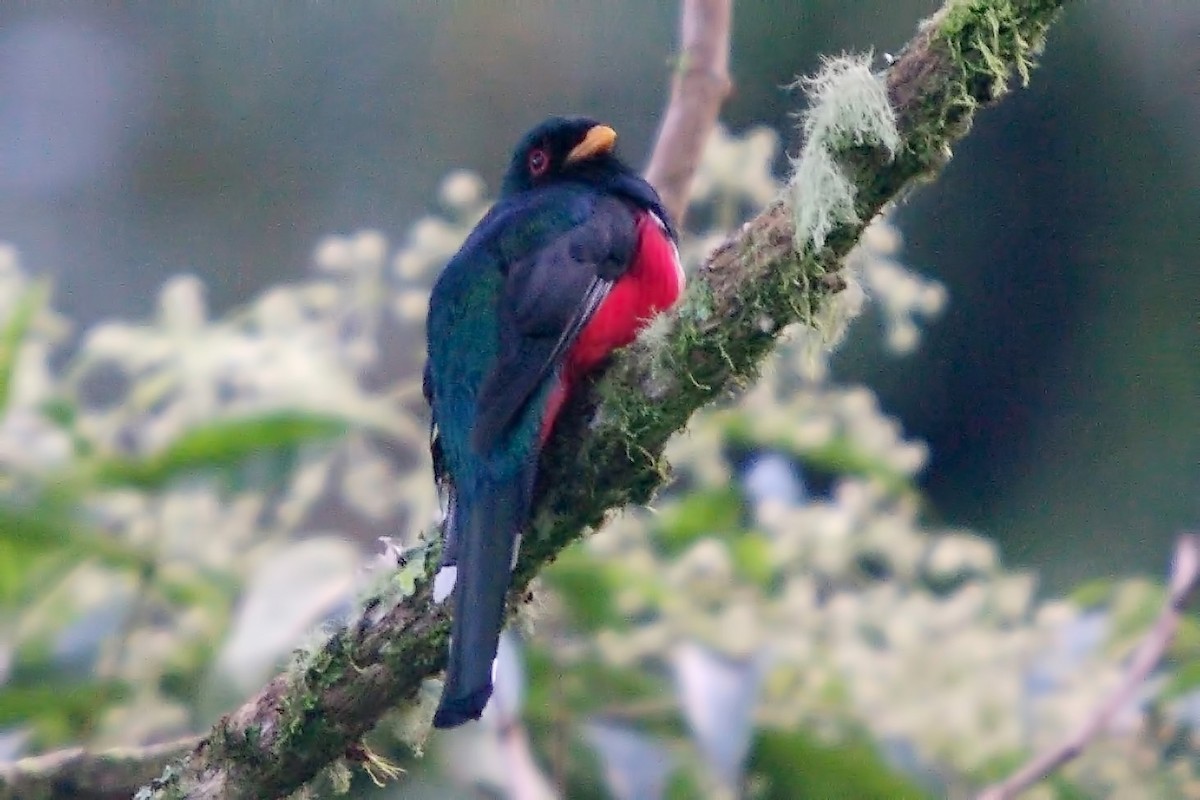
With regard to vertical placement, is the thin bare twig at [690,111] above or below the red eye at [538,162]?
above

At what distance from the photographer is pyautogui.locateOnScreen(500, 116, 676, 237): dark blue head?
241cm

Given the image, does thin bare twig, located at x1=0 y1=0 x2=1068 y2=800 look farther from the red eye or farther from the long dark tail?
the red eye

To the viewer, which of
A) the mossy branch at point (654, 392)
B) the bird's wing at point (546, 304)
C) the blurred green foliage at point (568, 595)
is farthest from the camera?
the blurred green foliage at point (568, 595)

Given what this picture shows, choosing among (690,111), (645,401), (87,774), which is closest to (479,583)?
(645,401)

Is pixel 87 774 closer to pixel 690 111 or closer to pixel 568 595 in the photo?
pixel 568 595

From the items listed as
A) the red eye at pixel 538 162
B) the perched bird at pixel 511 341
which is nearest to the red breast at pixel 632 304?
the perched bird at pixel 511 341

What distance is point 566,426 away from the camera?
175 cm

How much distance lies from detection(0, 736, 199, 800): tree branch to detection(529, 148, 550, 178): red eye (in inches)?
41.3

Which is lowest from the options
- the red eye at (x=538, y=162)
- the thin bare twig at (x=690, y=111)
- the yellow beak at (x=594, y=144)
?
the yellow beak at (x=594, y=144)

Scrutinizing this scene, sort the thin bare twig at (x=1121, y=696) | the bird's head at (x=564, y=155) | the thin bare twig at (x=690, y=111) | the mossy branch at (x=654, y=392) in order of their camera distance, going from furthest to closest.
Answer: the thin bare twig at (x=690, y=111), the bird's head at (x=564, y=155), the thin bare twig at (x=1121, y=696), the mossy branch at (x=654, y=392)

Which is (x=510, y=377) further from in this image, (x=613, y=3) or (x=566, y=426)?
(x=613, y=3)

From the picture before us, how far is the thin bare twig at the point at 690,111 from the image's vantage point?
254cm

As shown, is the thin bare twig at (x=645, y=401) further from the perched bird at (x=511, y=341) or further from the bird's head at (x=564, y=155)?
the bird's head at (x=564, y=155)

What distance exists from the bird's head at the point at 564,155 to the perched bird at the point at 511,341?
124mm
